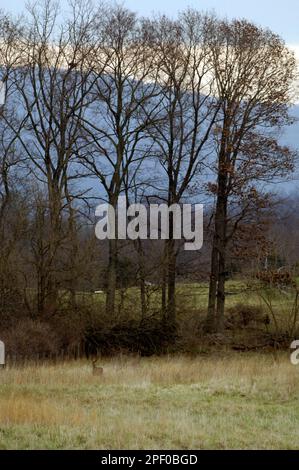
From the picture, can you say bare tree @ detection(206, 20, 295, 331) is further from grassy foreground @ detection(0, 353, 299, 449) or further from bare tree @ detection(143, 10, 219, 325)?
grassy foreground @ detection(0, 353, 299, 449)

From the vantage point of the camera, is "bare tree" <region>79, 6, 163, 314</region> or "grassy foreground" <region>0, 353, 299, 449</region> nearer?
"grassy foreground" <region>0, 353, 299, 449</region>

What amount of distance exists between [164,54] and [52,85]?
5665mm

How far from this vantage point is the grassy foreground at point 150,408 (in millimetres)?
8938

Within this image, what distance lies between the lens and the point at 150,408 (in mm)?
12031

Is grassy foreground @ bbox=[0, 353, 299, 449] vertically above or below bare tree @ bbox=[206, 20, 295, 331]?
below

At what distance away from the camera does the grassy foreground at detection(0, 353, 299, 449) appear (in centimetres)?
894

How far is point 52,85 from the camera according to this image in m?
30.8

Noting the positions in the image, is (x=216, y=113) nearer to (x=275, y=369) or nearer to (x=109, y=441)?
(x=275, y=369)
